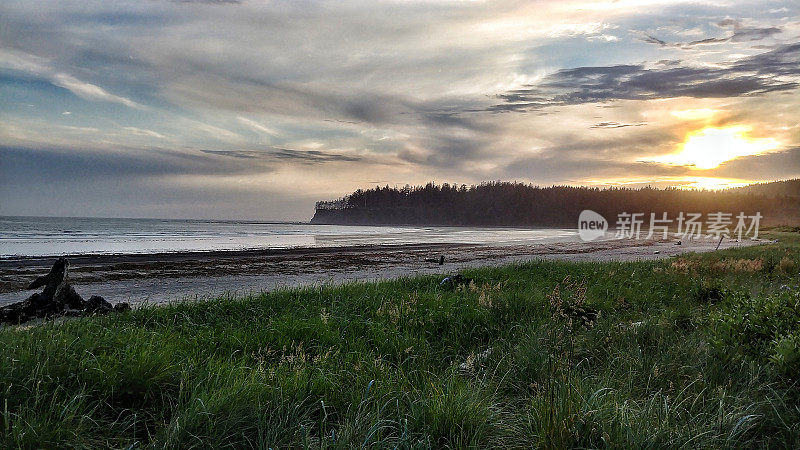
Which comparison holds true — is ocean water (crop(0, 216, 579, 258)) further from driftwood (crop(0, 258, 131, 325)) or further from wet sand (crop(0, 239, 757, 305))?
driftwood (crop(0, 258, 131, 325))

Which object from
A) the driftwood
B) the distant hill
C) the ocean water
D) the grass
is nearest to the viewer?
the grass

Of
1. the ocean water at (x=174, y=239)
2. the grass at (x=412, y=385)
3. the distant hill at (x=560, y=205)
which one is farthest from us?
the distant hill at (x=560, y=205)

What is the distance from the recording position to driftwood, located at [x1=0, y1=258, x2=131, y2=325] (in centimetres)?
845

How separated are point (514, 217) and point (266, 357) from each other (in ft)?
596

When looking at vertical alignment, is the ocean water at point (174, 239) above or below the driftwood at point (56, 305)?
below

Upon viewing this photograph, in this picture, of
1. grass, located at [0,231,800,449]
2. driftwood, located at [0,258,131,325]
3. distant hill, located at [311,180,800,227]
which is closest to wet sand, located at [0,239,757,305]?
driftwood, located at [0,258,131,325]

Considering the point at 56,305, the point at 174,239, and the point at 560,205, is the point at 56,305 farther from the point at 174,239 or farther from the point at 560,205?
the point at 560,205

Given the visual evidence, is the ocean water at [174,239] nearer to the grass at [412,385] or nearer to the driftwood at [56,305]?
the driftwood at [56,305]

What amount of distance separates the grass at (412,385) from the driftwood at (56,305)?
1.56 m

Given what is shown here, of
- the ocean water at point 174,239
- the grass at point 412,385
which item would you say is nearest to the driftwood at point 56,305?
the grass at point 412,385

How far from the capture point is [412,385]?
14.6 feet

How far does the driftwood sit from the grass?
156 cm

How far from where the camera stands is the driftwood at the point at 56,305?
845cm

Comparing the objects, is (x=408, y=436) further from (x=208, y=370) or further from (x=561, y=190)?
(x=561, y=190)
